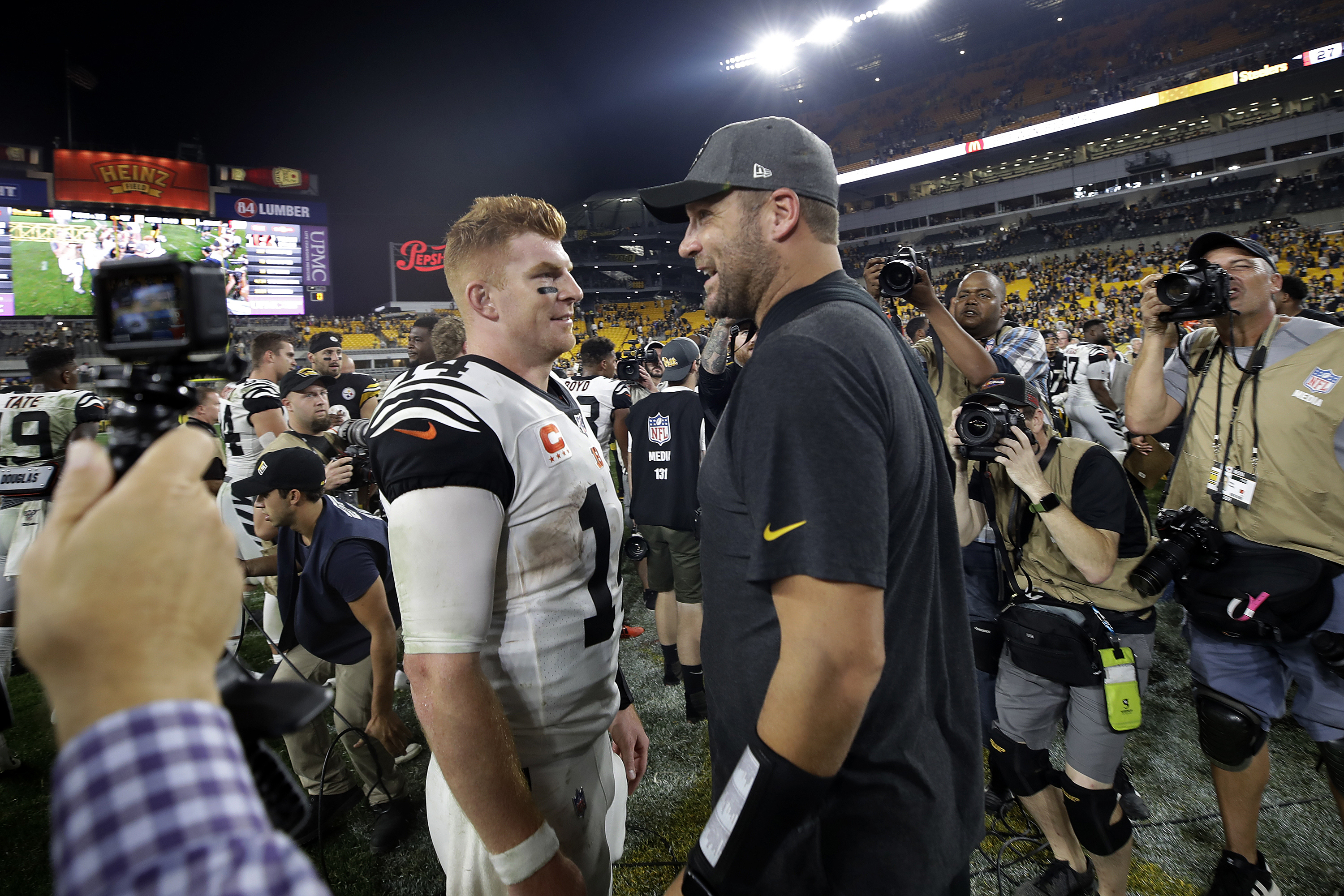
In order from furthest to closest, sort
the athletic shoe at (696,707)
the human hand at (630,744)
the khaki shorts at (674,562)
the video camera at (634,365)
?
the video camera at (634,365) < the khaki shorts at (674,562) < the athletic shoe at (696,707) < the human hand at (630,744)

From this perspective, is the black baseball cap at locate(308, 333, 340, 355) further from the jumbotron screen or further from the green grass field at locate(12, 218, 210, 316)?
the green grass field at locate(12, 218, 210, 316)

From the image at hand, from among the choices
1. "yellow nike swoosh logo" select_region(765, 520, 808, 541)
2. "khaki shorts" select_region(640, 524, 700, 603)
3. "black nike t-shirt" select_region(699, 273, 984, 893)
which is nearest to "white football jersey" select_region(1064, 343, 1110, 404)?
"khaki shorts" select_region(640, 524, 700, 603)

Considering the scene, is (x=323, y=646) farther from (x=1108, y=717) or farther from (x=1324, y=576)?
(x=1324, y=576)

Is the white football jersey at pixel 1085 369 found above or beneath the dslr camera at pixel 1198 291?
beneath

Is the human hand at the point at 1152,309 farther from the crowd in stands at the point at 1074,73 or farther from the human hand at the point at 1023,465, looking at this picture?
the crowd in stands at the point at 1074,73

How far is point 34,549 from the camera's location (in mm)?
494

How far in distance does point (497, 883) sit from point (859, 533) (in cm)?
129

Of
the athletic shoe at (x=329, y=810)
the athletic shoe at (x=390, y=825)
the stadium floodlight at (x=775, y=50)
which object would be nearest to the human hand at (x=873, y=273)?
the athletic shoe at (x=390, y=825)

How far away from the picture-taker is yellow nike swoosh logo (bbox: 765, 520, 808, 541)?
1.02 m

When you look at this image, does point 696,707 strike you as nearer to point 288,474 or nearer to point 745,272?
point 288,474

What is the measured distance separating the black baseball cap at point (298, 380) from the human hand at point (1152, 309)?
16.3ft

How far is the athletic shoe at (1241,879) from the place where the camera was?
2340 millimetres

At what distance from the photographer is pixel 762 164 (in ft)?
4.44

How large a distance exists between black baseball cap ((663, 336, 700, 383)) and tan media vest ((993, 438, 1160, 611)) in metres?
2.80
